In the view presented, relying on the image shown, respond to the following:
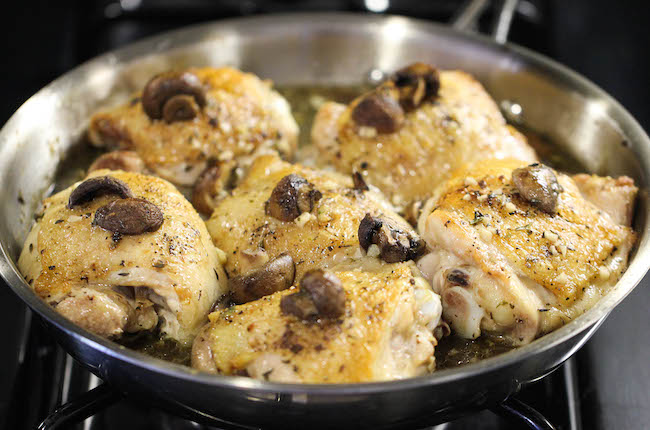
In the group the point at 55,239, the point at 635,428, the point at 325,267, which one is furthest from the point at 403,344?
the point at 55,239

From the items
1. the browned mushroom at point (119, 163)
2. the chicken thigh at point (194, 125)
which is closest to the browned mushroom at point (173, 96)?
the chicken thigh at point (194, 125)

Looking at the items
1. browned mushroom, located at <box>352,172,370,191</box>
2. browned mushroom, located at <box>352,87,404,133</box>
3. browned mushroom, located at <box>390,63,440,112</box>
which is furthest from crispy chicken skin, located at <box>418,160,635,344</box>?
browned mushroom, located at <box>390,63,440,112</box>

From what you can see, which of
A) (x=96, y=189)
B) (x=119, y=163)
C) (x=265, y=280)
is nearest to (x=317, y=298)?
(x=265, y=280)

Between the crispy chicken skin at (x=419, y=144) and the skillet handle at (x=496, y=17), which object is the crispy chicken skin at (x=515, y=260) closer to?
the crispy chicken skin at (x=419, y=144)

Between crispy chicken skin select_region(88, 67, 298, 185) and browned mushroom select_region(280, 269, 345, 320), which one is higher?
browned mushroom select_region(280, 269, 345, 320)

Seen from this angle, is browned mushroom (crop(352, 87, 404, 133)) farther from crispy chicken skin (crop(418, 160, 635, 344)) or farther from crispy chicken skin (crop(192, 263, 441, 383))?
crispy chicken skin (crop(192, 263, 441, 383))
